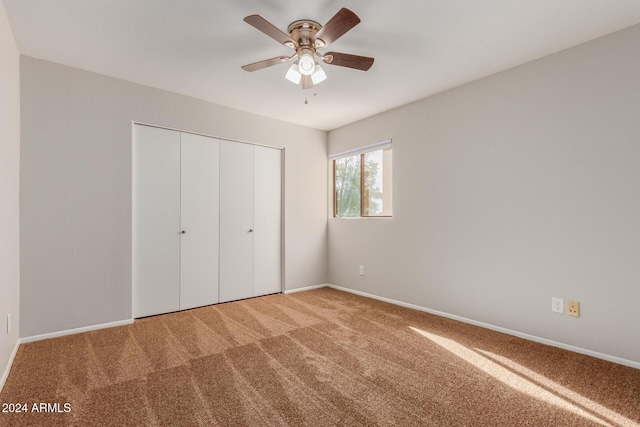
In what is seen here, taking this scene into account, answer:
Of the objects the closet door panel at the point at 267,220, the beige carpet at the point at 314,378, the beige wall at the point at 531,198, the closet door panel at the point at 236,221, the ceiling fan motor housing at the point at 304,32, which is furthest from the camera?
the closet door panel at the point at 267,220

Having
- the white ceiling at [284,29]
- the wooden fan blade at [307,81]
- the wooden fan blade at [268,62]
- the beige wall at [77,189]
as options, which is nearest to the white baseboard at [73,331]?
the beige wall at [77,189]

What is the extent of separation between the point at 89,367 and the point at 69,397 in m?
0.39

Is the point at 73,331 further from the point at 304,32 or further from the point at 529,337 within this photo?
the point at 529,337

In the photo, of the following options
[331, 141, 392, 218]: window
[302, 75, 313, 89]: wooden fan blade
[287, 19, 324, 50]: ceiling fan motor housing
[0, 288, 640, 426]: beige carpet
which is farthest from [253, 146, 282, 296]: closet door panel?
[287, 19, 324, 50]: ceiling fan motor housing

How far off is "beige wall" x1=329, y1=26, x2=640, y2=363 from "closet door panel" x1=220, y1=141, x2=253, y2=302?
183 centimetres

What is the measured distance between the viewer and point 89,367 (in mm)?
2197

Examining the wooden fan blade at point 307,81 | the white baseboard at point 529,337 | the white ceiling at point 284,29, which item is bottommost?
the white baseboard at point 529,337

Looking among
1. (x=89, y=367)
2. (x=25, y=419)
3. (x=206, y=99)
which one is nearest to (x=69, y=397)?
(x=25, y=419)

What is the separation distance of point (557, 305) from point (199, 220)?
3.57 meters

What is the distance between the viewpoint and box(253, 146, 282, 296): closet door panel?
4.18 m

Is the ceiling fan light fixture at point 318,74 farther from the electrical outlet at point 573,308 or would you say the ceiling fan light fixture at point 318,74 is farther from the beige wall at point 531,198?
the electrical outlet at point 573,308

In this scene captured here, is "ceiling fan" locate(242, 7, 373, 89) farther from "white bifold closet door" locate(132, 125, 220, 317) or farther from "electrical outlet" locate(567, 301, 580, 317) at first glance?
"electrical outlet" locate(567, 301, 580, 317)

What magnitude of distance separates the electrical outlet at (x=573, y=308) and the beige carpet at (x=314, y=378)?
0.30 m

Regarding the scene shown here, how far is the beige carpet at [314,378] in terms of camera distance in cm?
166
